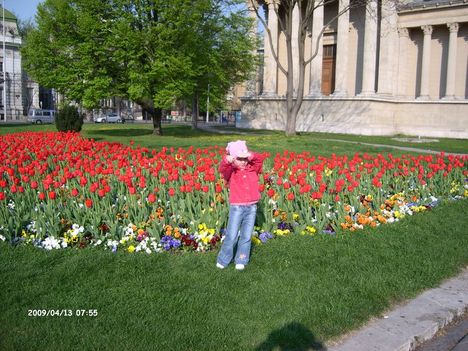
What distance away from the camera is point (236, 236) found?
5.73 metres

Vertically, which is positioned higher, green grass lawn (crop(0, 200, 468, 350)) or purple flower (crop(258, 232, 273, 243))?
purple flower (crop(258, 232, 273, 243))

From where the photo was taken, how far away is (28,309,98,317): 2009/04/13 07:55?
430 cm

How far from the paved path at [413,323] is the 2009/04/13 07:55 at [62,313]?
6.83ft

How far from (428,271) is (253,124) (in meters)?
39.1

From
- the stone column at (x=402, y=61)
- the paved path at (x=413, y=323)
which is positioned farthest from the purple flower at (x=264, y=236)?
the stone column at (x=402, y=61)

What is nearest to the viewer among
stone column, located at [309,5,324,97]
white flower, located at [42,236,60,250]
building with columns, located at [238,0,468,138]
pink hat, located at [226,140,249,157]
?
pink hat, located at [226,140,249,157]

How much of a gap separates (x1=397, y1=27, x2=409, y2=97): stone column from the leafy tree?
58.4ft

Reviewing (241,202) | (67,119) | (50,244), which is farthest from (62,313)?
(67,119)

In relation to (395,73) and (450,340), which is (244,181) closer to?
(450,340)

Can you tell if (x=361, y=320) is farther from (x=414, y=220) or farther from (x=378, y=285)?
(x=414, y=220)

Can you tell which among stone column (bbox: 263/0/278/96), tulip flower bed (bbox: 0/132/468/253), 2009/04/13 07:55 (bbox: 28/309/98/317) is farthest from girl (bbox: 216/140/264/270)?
stone column (bbox: 263/0/278/96)

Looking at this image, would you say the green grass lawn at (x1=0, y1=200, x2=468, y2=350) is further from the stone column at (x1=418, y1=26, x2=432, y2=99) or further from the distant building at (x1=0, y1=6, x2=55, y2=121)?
the distant building at (x1=0, y1=6, x2=55, y2=121)

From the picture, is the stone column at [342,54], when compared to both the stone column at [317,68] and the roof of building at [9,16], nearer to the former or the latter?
the stone column at [317,68]

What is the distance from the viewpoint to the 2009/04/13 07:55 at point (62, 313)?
430 centimetres
